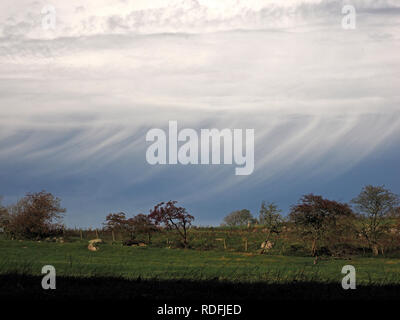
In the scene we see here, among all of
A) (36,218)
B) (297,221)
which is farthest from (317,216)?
(36,218)

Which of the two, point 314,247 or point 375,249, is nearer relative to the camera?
point 314,247

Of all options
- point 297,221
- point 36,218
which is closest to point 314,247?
point 297,221

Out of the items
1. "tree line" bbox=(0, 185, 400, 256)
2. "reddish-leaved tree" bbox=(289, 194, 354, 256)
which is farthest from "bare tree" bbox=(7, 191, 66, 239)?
"reddish-leaved tree" bbox=(289, 194, 354, 256)

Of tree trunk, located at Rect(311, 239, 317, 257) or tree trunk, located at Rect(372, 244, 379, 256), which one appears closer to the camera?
tree trunk, located at Rect(311, 239, 317, 257)

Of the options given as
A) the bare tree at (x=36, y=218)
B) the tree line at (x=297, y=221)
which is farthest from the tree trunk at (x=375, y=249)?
the bare tree at (x=36, y=218)

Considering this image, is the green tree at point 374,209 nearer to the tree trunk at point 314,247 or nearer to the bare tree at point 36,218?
the tree trunk at point 314,247

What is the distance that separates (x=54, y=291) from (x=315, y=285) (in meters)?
5.60

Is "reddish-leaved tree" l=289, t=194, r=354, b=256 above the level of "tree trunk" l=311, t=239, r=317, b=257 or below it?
above

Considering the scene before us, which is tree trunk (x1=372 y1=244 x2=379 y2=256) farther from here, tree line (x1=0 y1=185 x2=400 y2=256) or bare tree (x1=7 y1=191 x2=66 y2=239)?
bare tree (x1=7 y1=191 x2=66 y2=239)

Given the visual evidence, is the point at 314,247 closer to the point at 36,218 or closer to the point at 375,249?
the point at 375,249

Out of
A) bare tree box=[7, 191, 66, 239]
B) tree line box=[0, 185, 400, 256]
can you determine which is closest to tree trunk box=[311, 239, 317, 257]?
tree line box=[0, 185, 400, 256]

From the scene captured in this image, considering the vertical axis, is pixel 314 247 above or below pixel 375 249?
above
